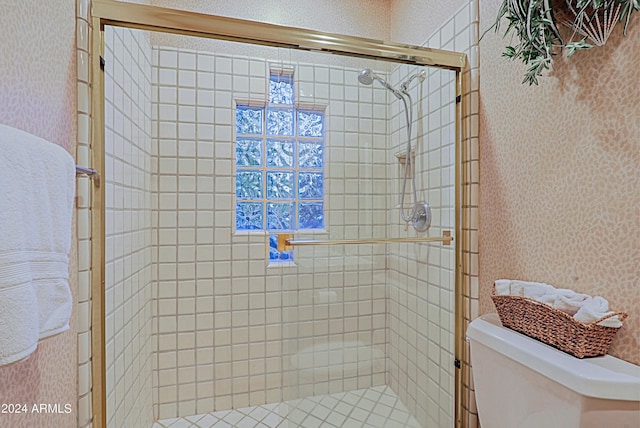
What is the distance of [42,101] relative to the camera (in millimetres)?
888

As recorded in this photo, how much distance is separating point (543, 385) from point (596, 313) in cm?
22

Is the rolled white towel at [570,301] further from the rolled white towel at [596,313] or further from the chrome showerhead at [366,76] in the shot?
the chrome showerhead at [366,76]

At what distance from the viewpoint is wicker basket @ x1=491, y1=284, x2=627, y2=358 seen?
83cm

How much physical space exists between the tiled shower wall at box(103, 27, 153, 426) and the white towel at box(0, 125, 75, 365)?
478 mm

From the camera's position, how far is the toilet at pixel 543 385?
0.74m

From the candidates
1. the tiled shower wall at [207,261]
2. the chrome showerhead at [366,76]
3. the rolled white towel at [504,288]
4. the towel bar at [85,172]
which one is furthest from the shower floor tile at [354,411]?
the chrome showerhead at [366,76]

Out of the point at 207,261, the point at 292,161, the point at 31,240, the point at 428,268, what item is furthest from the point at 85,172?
the point at 428,268

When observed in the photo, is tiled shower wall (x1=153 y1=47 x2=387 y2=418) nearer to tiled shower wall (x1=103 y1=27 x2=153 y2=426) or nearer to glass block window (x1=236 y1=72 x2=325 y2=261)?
tiled shower wall (x1=103 y1=27 x2=153 y2=426)

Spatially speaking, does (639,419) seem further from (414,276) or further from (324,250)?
(324,250)

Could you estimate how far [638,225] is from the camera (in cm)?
82

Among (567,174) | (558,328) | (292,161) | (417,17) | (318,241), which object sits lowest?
(558,328)

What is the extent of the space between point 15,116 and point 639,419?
1.54m

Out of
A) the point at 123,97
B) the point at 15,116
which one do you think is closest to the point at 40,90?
the point at 15,116

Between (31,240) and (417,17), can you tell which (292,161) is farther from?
(417,17)
